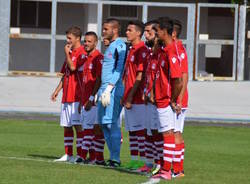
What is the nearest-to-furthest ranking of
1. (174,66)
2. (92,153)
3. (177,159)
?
(174,66) → (177,159) → (92,153)

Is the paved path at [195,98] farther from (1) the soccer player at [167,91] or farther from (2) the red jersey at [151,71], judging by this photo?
(1) the soccer player at [167,91]

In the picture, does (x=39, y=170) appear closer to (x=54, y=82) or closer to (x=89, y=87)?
(x=89, y=87)

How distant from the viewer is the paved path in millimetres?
27422

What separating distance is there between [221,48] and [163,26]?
62.1 ft

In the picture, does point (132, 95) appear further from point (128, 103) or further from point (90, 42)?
point (90, 42)

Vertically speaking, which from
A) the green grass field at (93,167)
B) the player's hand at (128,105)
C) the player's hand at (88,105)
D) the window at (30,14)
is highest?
the window at (30,14)

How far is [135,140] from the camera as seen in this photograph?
538 inches

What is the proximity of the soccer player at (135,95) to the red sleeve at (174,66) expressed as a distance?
128 centimetres

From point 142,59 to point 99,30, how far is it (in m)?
17.0

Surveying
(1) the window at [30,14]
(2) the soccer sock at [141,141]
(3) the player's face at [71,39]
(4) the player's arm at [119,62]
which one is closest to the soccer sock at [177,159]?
(2) the soccer sock at [141,141]

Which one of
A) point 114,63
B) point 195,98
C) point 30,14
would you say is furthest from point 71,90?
point 30,14

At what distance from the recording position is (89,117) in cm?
1423

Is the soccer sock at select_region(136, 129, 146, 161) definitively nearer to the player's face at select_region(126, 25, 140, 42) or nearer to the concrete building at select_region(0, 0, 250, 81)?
the player's face at select_region(126, 25, 140, 42)

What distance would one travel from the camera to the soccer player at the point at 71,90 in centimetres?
1457
